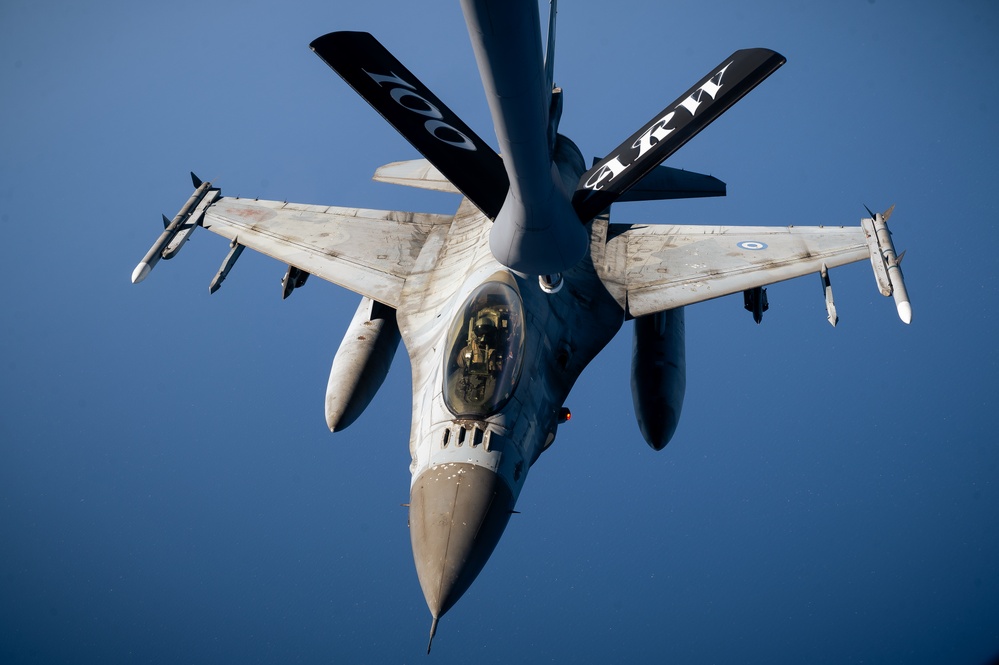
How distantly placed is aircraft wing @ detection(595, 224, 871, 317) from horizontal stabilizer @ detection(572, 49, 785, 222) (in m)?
4.52

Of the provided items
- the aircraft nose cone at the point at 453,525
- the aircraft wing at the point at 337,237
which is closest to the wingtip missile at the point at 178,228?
the aircraft wing at the point at 337,237

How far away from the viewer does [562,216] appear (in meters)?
11.4

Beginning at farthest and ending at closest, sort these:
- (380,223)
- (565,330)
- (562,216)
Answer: (380,223) < (565,330) < (562,216)

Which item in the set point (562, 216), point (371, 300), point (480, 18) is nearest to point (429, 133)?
point (562, 216)

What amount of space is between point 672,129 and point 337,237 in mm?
9805

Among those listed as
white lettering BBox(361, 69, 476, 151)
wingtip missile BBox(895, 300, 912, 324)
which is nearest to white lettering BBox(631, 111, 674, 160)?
white lettering BBox(361, 69, 476, 151)

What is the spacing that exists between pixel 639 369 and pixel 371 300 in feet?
21.2

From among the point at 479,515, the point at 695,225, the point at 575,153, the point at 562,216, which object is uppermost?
the point at 575,153

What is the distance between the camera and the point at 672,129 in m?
12.6

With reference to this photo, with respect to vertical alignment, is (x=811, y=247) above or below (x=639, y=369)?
above

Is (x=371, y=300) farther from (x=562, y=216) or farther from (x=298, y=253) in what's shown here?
(x=562, y=216)

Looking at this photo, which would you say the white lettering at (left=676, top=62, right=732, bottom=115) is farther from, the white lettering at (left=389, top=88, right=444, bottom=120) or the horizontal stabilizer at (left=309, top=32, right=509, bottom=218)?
the white lettering at (left=389, top=88, right=444, bottom=120)

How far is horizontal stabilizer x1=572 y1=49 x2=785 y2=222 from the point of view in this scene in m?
12.2

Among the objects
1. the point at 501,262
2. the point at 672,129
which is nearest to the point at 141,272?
the point at 501,262
